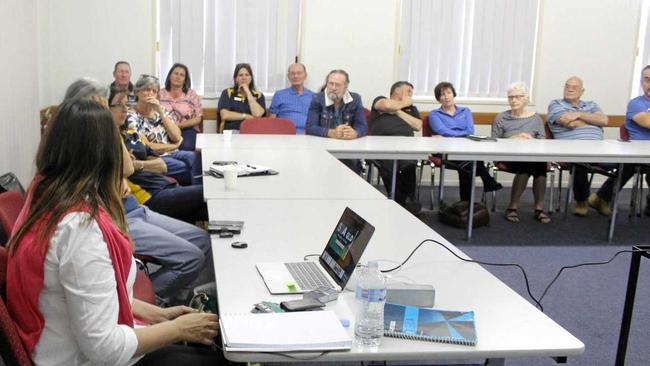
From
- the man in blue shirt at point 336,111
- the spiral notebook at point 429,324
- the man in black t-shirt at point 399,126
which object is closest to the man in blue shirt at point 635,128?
the man in black t-shirt at point 399,126

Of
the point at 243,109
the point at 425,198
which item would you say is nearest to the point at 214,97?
the point at 243,109

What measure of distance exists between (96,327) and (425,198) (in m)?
5.52

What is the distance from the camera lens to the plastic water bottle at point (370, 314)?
5.28ft

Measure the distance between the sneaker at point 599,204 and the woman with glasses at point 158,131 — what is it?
12.1ft

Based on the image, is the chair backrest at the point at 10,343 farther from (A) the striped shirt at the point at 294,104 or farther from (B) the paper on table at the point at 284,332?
(A) the striped shirt at the point at 294,104

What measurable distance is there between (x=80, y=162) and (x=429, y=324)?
3.08ft

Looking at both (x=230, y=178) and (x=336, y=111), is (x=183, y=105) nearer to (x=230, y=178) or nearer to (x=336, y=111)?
(x=336, y=111)

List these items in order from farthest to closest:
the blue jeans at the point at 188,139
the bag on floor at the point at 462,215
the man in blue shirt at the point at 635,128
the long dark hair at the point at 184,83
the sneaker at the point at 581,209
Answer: the long dark hair at the point at 184,83 → the blue jeans at the point at 188,139 → the man in blue shirt at the point at 635,128 → the sneaker at the point at 581,209 → the bag on floor at the point at 462,215

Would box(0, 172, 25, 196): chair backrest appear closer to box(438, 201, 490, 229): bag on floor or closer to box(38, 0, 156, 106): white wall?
box(438, 201, 490, 229): bag on floor

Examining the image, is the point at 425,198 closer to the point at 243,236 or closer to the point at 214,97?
the point at 214,97

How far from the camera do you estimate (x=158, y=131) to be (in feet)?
16.5

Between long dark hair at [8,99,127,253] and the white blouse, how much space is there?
0.09 m

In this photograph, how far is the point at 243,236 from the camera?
2484 millimetres

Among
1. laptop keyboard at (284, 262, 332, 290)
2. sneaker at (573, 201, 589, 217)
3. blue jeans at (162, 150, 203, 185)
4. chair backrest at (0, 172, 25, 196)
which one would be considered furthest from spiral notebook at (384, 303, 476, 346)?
sneaker at (573, 201, 589, 217)
